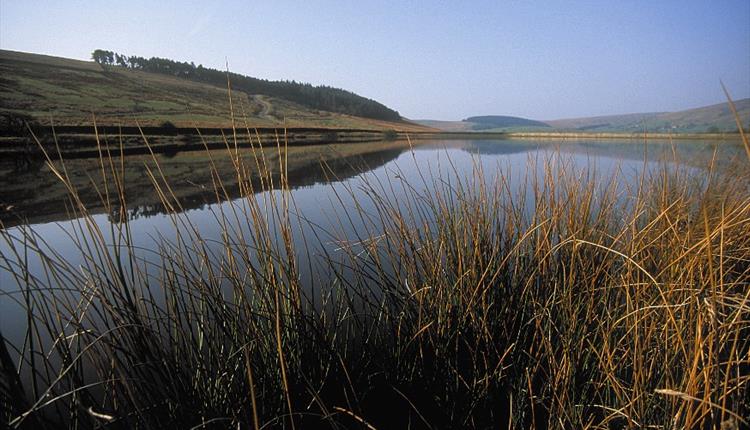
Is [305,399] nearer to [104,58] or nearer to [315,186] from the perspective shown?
[315,186]

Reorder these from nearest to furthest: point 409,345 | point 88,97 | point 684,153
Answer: point 409,345 → point 684,153 → point 88,97

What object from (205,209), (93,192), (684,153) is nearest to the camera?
(205,209)

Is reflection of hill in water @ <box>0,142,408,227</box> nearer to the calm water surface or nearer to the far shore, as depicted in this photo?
the calm water surface

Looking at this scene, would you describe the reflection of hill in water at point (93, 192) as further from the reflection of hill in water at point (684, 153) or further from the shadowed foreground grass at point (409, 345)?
the reflection of hill in water at point (684, 153)

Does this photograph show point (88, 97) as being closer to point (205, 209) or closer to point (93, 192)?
point (93, 192)

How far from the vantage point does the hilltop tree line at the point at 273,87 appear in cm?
4231

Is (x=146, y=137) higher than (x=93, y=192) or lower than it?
higher

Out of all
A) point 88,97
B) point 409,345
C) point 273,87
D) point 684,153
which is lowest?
point 409,345

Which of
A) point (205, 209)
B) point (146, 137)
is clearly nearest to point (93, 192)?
point (205, 209)

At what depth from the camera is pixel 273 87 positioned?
189 feet

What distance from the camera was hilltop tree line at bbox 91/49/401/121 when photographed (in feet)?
139

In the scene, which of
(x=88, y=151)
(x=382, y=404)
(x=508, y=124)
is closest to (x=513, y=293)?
(x=382, y=404)

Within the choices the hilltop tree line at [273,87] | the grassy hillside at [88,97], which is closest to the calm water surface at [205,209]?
the grassy hillside at [88,97]

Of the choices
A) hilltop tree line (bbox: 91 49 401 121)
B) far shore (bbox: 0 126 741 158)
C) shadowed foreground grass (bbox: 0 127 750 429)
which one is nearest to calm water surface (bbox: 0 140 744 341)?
far shore (bbox: 0 126 741 158)
